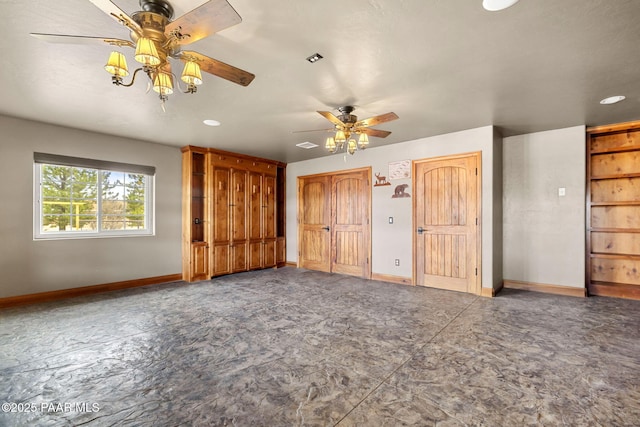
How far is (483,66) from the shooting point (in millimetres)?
2551

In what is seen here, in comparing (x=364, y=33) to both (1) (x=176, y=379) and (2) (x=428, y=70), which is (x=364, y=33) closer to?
(2) (x=428, y=70)

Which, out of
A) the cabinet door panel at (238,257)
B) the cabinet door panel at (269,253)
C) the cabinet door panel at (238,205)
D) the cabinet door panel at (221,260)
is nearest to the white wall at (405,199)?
the cabinet door panel at (238,205)

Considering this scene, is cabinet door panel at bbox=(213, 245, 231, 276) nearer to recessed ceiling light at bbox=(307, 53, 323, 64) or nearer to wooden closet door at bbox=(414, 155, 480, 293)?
wooden closet door at bbox=(414, 155, 480, 293)

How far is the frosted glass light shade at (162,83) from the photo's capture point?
1950 millimetres

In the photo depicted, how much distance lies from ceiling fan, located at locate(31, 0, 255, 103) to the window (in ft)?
11.5

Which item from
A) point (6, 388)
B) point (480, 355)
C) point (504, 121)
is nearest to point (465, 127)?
point (504, 121)

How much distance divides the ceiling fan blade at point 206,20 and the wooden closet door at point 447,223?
161 inches

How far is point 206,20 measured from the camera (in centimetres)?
155

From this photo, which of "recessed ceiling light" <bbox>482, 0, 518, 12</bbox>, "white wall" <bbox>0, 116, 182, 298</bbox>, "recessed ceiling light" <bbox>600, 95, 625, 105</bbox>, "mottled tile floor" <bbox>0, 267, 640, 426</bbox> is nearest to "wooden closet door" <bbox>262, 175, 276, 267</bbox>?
"white wall" <bbox>0, 116, 182, 298</bbox>

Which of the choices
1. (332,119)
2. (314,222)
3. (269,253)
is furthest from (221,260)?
(332,119)

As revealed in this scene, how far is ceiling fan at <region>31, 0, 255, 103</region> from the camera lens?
1516mm

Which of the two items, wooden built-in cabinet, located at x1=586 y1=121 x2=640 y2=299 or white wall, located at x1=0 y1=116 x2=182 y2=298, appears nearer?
white wall, located at x1=0 y1=116 x2=182 y2=298

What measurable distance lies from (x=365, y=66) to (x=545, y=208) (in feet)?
12.8

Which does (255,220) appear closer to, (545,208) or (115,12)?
(115,12)
